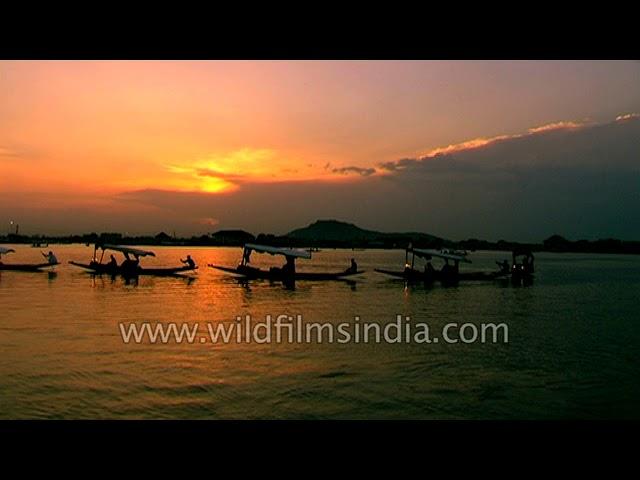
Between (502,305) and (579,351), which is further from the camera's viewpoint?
(502,305)

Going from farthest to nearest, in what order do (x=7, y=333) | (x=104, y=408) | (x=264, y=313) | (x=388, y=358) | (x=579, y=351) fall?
(x=264, y=313), (x=7, y=333), (x=579, y=351), (x=388, y=358), (x=104, y=408)

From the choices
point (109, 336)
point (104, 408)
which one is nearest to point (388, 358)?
point (104, 408)

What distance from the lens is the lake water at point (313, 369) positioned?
7855 mm

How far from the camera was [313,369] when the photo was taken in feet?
33.2

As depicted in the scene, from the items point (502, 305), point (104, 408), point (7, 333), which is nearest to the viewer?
point (104, 408)

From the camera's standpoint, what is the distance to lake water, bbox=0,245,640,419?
7.86 m

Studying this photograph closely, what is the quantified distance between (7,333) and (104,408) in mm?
7358
